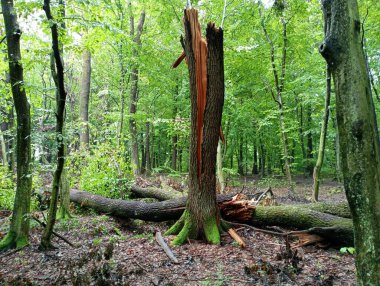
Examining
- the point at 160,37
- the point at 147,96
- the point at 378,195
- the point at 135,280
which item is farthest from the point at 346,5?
the point at 147,96

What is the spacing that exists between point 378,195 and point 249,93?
1584cm

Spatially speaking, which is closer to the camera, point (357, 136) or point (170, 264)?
point (357, 136)

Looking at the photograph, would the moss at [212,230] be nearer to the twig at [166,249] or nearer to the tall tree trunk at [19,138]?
the twig at [166,249]

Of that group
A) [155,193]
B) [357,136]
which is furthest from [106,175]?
[357,136]

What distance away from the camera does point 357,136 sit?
2273 mm

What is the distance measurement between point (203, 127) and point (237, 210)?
7.38ft

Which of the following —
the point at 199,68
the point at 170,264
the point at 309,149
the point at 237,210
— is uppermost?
the point at 199,68

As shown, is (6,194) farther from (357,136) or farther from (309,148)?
(309,148)

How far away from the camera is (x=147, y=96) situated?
21141 millimetres

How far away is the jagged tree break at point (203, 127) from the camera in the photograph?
600cm

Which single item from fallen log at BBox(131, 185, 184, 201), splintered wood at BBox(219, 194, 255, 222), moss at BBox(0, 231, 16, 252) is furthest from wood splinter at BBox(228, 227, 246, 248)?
moss at BBox(0, 231, 16, 252)

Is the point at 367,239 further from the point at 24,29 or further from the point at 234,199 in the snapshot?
the point at 24,29

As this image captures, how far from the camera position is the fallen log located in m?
9.13

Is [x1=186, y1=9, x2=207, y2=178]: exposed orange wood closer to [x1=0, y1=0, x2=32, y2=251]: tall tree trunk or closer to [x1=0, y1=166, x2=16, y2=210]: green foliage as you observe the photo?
[x1=0, y1=0, x2=32, y2=251]: tall tree trunk
